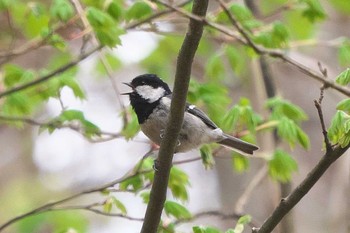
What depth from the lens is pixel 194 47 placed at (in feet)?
7.32

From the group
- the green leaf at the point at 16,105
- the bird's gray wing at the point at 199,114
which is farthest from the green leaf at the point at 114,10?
the green leaf at the point at 16,105

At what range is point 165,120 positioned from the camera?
3.10 metres

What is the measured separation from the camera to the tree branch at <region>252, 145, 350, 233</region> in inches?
88.8

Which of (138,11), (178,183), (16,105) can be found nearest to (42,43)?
(16,105)

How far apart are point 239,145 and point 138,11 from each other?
795 millimetres

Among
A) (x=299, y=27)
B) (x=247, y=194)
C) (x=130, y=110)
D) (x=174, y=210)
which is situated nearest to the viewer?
(x=174, y=210)

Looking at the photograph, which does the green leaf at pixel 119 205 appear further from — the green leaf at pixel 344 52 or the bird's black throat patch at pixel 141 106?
the green leaf at pixel 344 52

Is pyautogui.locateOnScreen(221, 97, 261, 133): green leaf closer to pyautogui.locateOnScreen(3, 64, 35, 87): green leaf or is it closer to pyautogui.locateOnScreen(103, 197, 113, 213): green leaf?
pyautogui.locateOnScreen(103, 197, 113, 213): green leaf

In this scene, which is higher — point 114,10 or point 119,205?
point 114,10

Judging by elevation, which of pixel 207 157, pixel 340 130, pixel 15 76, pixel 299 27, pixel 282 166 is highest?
pixel 299 27

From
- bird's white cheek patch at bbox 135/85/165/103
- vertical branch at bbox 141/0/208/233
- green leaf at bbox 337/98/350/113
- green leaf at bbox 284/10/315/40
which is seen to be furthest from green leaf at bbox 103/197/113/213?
green leaf at bbox 284/10/315/40

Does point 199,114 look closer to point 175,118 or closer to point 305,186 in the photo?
point 175,118

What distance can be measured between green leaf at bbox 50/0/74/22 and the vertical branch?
2.67 feet

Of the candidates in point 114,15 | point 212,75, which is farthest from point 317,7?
point 114,15
